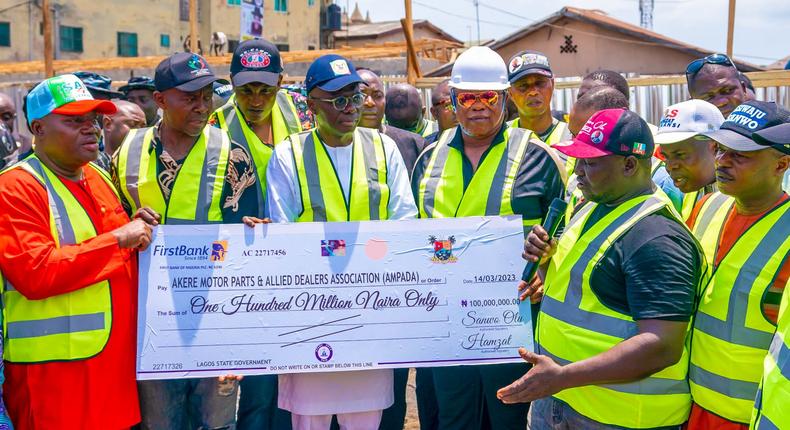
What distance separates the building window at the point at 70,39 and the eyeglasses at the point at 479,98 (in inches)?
1551

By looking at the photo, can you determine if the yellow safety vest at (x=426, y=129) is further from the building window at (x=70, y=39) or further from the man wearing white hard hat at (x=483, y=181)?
the building window at (x=70, y=39)

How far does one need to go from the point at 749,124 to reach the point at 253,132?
319 centimetres

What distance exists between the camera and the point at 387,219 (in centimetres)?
457

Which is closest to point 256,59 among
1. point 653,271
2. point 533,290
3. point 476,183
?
point 476,183

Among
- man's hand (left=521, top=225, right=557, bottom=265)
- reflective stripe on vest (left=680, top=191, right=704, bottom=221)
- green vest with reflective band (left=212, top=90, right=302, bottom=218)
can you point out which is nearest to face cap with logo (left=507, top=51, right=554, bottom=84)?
green vest with reflective band (left=212, top=90, right=302, bottom=218)

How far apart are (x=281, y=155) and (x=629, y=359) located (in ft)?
7.70

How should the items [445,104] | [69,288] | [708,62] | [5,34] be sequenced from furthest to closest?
[5,34] < [445,104] < [708,62] < [69,288]

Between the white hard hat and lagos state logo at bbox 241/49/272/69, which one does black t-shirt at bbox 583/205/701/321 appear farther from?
lagos state logo at bbox 241/49/272/69

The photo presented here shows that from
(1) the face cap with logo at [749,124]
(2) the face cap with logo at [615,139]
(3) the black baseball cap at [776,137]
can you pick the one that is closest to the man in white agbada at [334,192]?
(2) the face cap with logo at [615,139]

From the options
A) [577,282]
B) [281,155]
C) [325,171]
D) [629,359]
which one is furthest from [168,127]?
[629,359]

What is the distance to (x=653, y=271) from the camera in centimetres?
312

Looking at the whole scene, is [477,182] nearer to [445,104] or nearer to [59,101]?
[59,101]

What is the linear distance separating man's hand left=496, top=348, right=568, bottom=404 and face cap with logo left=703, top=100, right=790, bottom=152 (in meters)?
1.16

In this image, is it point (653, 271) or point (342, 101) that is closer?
point (653, 271)
